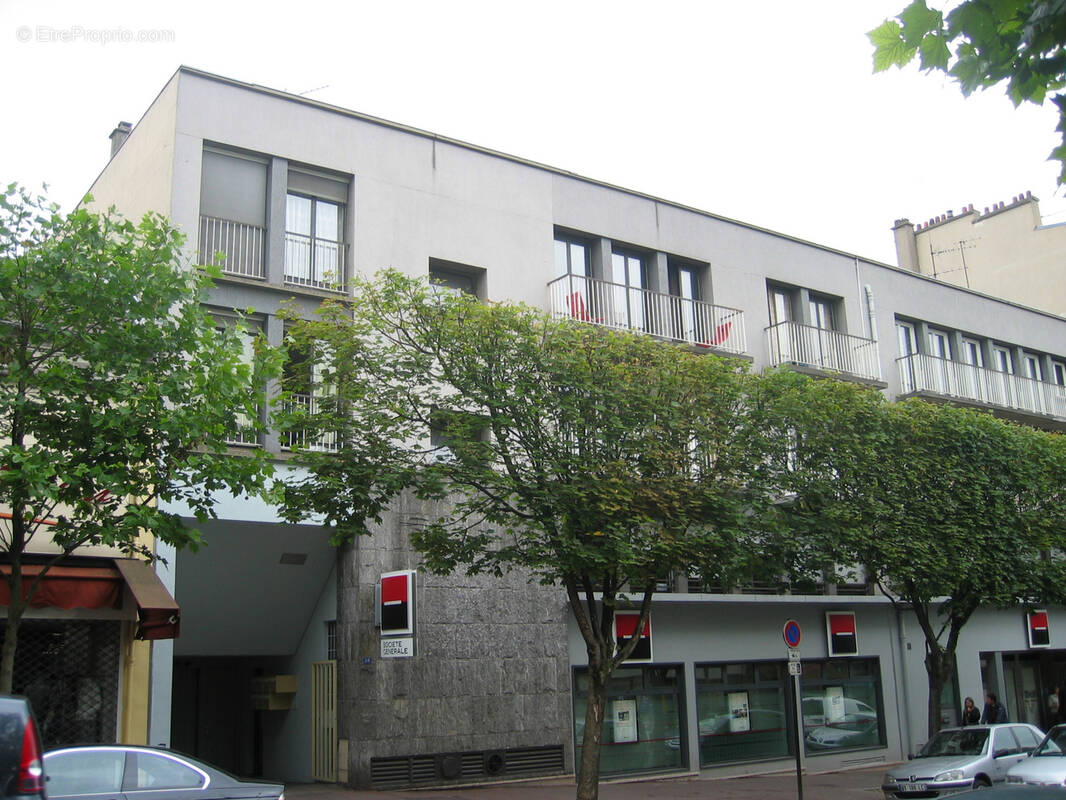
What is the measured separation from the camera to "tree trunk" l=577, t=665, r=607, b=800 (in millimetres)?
13344

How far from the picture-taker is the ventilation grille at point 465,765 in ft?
53.6

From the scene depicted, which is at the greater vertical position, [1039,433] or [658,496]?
[1039,433]

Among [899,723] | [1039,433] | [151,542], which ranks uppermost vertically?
[1039,433]

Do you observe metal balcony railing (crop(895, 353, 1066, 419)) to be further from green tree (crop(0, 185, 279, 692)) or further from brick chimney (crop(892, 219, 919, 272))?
green tree (crop(0, 185, 279, 692))

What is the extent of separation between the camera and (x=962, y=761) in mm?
16078

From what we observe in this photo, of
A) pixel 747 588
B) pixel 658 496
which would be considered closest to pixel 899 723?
pixel 747 588

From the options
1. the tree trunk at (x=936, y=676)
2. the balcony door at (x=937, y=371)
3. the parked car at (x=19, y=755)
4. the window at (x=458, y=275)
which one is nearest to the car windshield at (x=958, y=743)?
the tree trunk at (x=936, y=676)

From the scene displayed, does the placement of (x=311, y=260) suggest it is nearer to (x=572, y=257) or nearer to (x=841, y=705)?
(x=572, y=257)

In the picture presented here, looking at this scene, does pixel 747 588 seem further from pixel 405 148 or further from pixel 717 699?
pixel 405 148

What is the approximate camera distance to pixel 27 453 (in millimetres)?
10438

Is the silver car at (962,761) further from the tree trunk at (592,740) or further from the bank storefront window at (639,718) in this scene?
the tree trunk at (592,740)

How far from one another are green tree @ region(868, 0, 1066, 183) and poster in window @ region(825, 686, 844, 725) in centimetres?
2024

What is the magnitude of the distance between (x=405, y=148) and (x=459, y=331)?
675 centimetres

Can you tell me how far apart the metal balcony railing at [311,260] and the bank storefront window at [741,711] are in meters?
10.8
